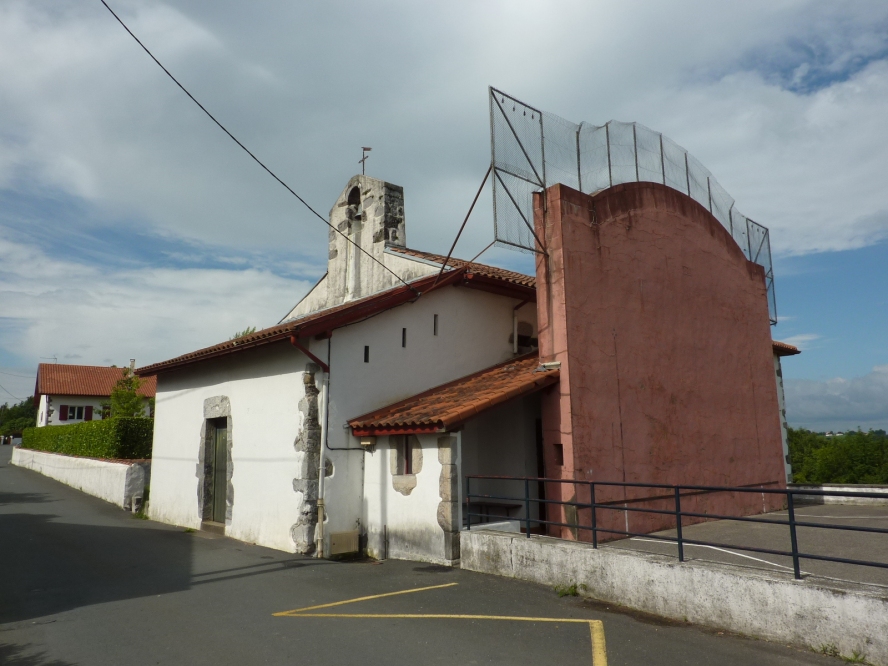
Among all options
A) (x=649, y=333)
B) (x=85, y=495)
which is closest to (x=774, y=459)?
(x=649, y=333)

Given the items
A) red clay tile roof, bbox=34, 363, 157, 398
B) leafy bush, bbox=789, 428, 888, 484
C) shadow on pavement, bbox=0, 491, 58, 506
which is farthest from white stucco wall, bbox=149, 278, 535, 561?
red clay tile roof, bbox=34, 363, 157, 398

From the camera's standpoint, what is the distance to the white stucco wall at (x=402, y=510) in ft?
29.7

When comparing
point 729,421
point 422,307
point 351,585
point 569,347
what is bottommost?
point 351,585

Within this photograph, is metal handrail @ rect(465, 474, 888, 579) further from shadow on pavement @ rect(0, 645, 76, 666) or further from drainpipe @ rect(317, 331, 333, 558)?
shadow on pavement @ rect(0, 645, 76, 666)

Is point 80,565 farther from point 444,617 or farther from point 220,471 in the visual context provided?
point 444,617

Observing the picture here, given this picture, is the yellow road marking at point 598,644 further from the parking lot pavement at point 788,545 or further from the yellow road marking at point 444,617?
the parking lot pavement at point 788,545

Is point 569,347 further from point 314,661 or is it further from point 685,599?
point 314,661

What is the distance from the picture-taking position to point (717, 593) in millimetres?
5852

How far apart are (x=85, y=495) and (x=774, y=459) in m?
18.6

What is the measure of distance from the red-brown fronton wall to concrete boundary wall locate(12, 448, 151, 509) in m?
11.2

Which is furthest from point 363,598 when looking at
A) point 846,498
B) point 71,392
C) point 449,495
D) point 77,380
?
point 77,380

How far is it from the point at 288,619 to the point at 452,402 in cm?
415

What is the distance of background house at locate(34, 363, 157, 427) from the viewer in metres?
39.6

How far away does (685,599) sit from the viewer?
6070 millimetres
